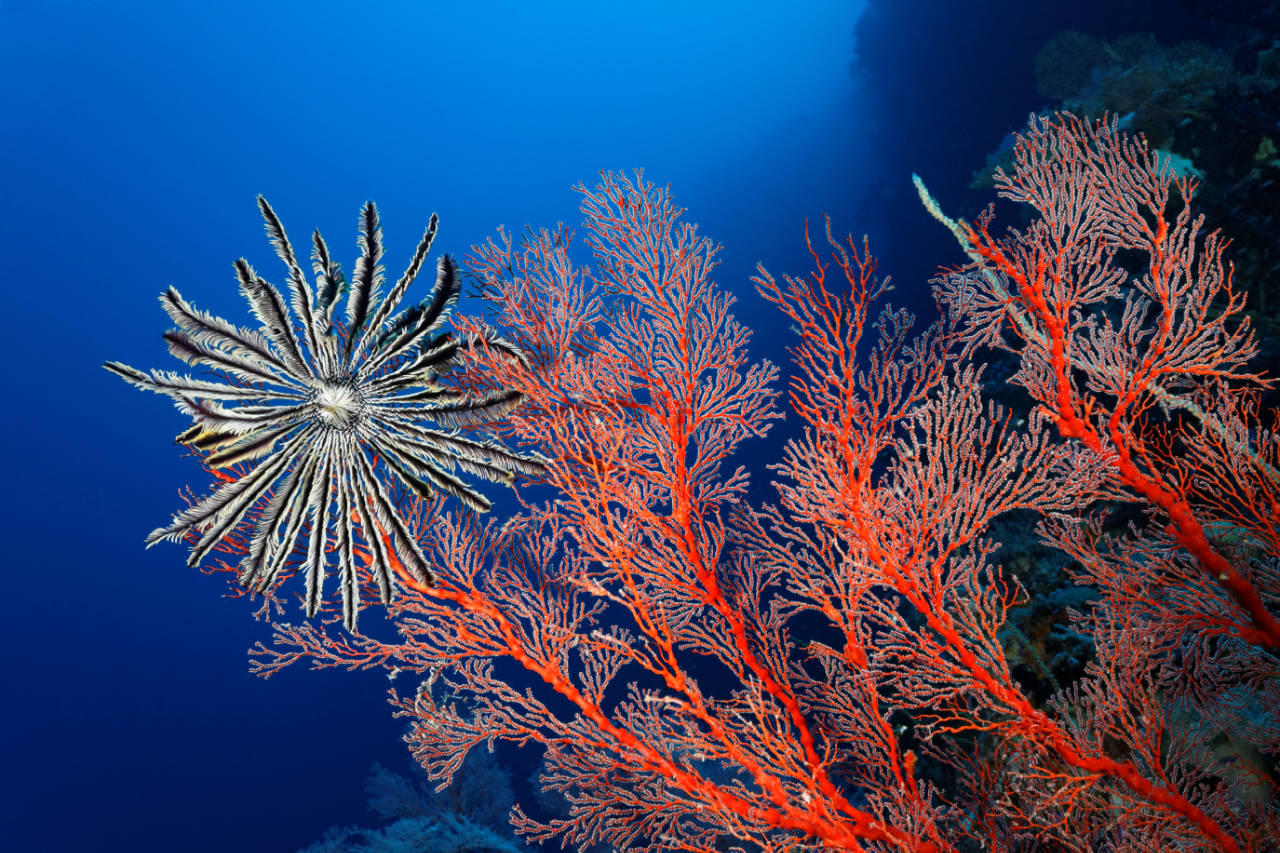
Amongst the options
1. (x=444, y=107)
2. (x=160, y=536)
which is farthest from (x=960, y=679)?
(x=444, y=107)

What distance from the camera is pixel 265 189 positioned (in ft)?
339

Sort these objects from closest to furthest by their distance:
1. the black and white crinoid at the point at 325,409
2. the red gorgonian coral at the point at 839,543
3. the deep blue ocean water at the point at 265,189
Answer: the black and white crinoid at the point at 325,409, the red gorgonian coral at the point at 839,543, the deep blue ocean water at the point at 265,189

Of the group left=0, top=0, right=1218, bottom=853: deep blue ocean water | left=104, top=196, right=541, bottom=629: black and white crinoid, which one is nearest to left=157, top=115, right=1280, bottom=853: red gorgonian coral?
left=104, top=196, right=541, bottom=629: black and white crinoid

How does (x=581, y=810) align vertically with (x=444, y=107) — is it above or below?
below

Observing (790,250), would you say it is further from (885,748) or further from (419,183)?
(419,183)

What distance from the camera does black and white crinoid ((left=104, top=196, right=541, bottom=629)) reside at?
3.14 metres

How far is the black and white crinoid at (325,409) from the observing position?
314cm

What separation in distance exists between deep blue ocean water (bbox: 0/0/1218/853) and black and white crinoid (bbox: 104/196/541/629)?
65.5 ft

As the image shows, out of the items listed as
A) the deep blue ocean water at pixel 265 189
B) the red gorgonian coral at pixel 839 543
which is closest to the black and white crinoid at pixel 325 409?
the red gorgonian coral at pixel 839 543

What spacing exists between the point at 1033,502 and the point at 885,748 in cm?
207

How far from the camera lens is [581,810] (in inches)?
158

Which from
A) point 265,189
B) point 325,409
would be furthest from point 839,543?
point 265,189

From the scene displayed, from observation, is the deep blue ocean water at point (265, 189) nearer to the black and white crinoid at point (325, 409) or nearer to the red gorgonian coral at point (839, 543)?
the red gorgonian coral at point (839, 543)

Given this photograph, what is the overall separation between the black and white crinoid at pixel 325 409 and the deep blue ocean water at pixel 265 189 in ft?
65.5
